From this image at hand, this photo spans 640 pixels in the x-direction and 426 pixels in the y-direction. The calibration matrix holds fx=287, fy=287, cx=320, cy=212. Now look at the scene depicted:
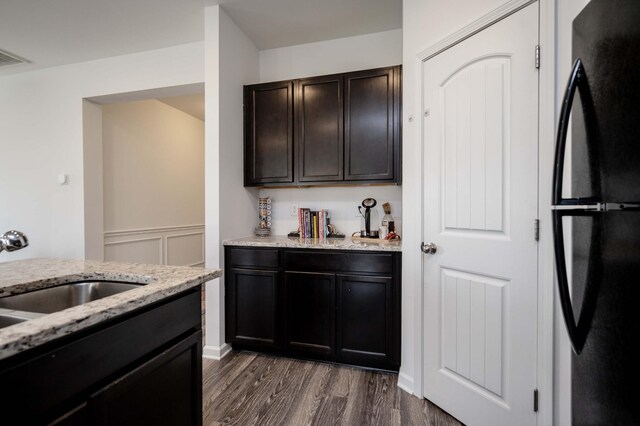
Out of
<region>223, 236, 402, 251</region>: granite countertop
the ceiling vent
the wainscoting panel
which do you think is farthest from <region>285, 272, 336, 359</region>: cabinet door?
the ceiling vent

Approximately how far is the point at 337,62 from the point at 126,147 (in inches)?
119

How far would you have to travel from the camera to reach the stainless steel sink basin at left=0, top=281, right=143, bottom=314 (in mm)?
1018

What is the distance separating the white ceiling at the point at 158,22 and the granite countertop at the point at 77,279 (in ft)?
7.10

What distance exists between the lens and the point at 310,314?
2203mm

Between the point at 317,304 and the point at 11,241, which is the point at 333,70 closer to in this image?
the point at 317,304

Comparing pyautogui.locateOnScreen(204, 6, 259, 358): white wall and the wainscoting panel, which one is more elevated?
pyautogui.locateOnScreen(204, 6, 259, 358): white wall

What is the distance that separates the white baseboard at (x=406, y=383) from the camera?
1855 millimetres

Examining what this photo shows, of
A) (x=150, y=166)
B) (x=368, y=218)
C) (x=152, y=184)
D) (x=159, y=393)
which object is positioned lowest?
(x=159, y=393)

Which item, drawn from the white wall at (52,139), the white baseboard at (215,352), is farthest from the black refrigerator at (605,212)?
the white wall at (52,139)

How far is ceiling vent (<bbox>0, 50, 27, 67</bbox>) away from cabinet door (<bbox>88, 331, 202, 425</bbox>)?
4065 millimetres

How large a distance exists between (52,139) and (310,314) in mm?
3672

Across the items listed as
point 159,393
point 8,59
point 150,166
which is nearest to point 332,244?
point 159,393

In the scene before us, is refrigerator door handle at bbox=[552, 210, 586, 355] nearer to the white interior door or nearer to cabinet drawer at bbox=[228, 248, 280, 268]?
the white interior door

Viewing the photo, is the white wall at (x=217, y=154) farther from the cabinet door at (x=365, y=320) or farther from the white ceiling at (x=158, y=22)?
the cabinet door at (x=365, y=320)
